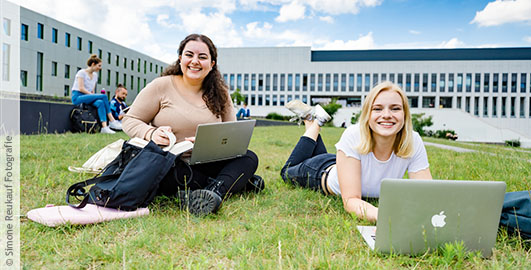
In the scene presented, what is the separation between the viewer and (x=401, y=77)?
6272 cm

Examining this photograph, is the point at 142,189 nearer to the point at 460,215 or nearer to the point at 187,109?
the point at 187,109

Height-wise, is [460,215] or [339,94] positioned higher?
[339,94]

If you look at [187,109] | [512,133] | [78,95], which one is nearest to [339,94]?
[512,133]

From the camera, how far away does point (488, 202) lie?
1894 mm

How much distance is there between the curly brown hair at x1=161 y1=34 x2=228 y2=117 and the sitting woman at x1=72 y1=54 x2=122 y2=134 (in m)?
6.67

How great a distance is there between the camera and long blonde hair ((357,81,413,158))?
2.69 m

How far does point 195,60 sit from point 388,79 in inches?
2338

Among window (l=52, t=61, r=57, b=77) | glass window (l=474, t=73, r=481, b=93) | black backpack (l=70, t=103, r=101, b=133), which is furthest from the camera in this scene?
glass window (l=474, t=73, r=481, b=93)

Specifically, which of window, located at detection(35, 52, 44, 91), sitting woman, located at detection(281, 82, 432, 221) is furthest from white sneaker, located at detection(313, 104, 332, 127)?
window, located at detection(35, 52, 44, 91)

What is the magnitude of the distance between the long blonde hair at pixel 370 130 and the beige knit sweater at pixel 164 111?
4.70 ft

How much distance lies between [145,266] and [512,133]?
194ft

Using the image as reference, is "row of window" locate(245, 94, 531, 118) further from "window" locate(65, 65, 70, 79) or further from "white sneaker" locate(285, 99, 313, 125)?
"white sneaker" locate(285, 99, 313, 125)

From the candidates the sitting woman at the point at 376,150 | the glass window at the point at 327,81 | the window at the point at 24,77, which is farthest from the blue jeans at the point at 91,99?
the glass window at the point at 327,81

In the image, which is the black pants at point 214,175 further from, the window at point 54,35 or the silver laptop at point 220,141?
the window at point 54,35
